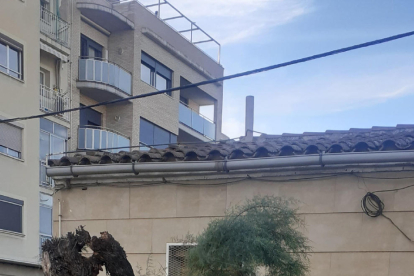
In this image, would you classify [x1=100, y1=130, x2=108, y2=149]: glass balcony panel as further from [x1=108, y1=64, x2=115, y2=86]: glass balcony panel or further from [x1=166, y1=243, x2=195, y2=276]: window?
[x1=166, y1=243, x2=195, y2=276]: window

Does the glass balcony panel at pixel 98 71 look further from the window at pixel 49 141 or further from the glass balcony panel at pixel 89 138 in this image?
the window at pixel 49 141

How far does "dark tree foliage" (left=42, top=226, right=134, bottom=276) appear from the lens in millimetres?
6121

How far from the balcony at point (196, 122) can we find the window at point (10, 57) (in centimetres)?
1171

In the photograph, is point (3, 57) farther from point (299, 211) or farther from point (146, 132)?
point (299, 211)

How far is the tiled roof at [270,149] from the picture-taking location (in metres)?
8.63

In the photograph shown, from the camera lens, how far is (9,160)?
23.5 m


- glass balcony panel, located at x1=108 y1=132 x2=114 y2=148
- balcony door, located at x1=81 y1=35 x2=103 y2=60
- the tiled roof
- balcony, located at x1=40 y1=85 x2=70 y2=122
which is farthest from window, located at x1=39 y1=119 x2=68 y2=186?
the tiled roof

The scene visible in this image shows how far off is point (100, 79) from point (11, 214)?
7.86 m

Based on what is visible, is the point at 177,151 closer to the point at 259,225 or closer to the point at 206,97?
the point at 259,225

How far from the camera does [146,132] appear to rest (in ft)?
104

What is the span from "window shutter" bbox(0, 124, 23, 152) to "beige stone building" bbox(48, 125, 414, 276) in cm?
1314

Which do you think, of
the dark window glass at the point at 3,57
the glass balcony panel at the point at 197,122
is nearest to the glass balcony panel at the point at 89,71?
the dark window glass at the point at 3,57

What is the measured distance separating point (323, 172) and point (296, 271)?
234 centimetres

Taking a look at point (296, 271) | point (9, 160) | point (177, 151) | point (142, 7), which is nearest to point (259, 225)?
point (296, 271)
